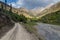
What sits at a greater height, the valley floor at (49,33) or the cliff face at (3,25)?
the cliff face at (3,25)

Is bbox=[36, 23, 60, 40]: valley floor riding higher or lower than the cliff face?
lower

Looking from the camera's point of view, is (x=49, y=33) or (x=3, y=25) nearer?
(x=3, y=25)

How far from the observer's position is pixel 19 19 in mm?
166875

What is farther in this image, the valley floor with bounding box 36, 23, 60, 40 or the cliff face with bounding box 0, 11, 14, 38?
the valley floor with bounding box 36, 23, 60, 40

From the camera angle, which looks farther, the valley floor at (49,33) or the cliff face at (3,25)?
the valley floor at (49,33)

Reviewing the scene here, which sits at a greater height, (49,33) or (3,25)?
(3,25)
